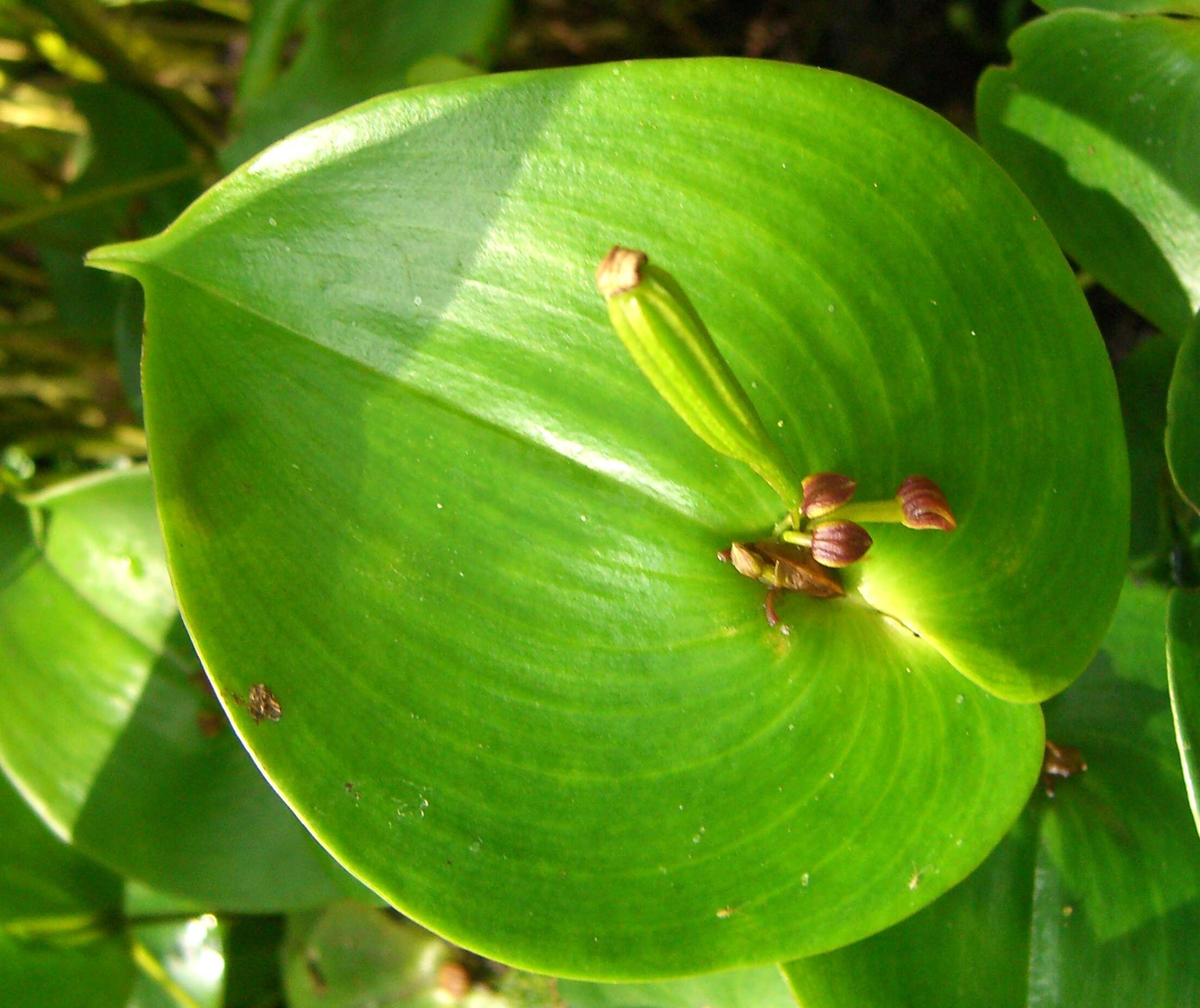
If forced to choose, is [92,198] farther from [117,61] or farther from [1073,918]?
[1073,918]

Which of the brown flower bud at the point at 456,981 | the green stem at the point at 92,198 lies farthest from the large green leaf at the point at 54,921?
the green stem at the point at 92,198

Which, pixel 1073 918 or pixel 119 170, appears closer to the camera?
pixel 1073 918

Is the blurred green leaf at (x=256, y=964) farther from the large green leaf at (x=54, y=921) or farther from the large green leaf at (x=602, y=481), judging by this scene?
the large green leaf at (x=602, y=481)

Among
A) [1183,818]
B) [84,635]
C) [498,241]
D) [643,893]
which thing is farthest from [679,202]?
[84,635]

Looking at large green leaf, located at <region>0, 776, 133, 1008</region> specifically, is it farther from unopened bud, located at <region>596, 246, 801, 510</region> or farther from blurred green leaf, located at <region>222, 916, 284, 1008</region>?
unopened bud, located at <region>596, 246, 801, 510</region>

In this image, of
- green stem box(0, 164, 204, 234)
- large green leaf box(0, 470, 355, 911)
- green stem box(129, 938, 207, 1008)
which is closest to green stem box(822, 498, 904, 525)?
large green leaf box(0, 470, 355, 911)

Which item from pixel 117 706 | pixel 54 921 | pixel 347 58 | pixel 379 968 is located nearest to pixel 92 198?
pixel 347 58

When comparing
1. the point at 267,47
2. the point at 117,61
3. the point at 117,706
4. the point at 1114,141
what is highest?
the point at 1114,141
